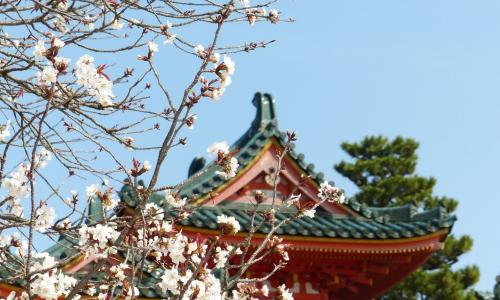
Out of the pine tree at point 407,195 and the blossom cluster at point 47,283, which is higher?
the pine tree at point 407,195

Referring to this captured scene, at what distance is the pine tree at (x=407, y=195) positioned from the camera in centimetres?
2303

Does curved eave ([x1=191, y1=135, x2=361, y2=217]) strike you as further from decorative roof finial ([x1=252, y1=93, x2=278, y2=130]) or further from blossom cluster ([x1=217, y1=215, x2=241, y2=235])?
blossom cluster ([x1=217, y1=215, x2=241, y2=235])

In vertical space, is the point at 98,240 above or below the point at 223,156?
below

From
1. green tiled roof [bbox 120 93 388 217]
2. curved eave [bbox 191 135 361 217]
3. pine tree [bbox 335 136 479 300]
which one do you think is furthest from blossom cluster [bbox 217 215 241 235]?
pine tree [bbox 335 136 479 300]

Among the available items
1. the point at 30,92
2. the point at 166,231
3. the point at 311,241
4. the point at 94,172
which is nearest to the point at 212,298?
the point at 166,231

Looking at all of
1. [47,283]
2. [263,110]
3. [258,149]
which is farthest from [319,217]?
[47,283]

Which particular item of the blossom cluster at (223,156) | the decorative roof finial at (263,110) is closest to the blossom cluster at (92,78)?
the blossom cluster at (223,156)

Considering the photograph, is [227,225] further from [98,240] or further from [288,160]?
[288,160]

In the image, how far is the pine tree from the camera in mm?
23031

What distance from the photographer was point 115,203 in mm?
4695

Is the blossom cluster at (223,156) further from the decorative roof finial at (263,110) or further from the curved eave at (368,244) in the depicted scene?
the decorative roof finial at (263,110)

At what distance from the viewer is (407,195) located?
24828mm

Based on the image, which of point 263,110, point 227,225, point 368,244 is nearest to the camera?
point 227,225

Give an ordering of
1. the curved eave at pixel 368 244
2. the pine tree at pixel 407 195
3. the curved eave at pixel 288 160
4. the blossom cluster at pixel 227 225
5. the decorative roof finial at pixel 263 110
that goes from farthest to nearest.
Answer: the pine tree at pixel 407 195
the decorative roof finial at pixel 263 110
the curved eave at pixel 288 160
the curved eave at pixel 368 244
the blossom cluster at pixel 227 225
